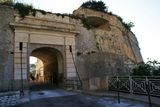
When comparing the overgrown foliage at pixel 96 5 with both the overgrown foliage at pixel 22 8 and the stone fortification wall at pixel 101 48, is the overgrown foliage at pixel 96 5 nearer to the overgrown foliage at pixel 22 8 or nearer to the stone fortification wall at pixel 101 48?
the stone fortification wall at pixel 101 48

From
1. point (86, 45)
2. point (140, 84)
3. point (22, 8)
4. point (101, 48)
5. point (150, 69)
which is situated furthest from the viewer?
point (101, 48)

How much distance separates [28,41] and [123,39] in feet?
33.1

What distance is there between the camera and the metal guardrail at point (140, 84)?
7.15 m

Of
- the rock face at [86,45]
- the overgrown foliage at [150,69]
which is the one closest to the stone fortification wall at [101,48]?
the rock face at [86,45]

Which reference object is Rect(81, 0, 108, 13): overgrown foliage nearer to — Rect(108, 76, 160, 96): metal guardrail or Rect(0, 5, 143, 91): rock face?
Rect(0, 5, 143, 91): rock face

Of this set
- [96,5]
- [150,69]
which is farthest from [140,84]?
[96,5]

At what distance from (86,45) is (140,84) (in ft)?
23.5

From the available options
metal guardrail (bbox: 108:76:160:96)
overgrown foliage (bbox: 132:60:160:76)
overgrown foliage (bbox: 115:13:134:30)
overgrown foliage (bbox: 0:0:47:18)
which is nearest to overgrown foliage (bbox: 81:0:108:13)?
overgrown foliage (bbox: 115:13:134:30)

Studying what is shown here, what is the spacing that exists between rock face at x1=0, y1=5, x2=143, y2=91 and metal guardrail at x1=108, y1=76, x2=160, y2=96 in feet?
5.78

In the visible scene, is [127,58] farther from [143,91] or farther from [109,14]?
[143,91]

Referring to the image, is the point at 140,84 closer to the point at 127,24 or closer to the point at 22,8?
the point at 22,8

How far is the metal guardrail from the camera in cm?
715

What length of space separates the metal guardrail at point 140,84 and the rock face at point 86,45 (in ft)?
5.78

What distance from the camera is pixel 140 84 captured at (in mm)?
7852
